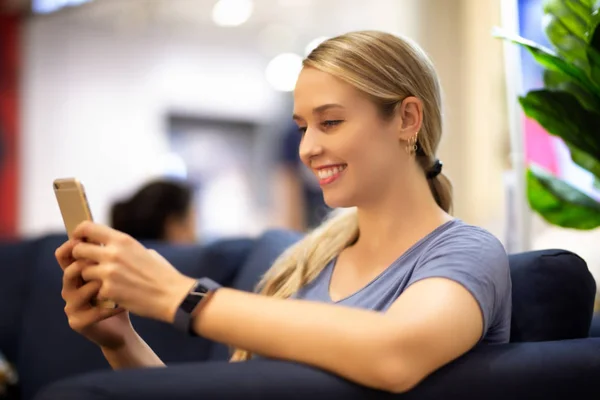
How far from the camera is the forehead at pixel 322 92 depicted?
1264 millimetres

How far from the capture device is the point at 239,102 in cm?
756

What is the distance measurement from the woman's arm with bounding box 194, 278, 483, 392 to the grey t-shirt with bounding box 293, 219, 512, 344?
0.06 metres

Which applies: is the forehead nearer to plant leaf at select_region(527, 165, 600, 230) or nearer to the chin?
the chin

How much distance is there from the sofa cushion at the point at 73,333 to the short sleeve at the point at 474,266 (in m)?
0.99

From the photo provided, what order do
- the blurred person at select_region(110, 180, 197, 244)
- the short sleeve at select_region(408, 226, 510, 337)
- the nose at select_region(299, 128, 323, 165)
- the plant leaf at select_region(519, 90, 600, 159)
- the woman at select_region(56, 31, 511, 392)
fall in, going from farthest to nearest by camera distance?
1. the blurred person at select_region(110, 180, 197, 244)
2. the plant leaf at select_region(519, 90, 600, 159)
3. the nose at select_region(299, 128, 323, 165)
4. the short sleeve at select_region(408, 226, 510, 337)
5. the woman at select_region(56, 31, 511, 392)

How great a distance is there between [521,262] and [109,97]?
6.02 metres

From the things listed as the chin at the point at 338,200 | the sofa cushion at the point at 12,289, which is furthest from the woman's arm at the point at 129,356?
the sofa cushion at the point at 12,289

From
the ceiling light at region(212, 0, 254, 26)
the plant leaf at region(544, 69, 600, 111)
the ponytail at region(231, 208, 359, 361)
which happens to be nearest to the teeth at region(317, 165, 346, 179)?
the ponytail at region(231, 208, 359, 361)

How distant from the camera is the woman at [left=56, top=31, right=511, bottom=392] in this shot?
94 cm

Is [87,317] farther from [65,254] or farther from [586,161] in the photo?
[586,161]

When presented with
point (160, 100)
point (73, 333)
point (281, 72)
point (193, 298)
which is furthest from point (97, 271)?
→ point (281, 72)

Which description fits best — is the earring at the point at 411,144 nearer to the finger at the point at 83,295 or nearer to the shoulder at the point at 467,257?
the shoulder at the point at 467,257

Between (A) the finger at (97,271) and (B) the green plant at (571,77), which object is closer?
(A) the finger at (97,271)

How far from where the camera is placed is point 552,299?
4.15 feet
